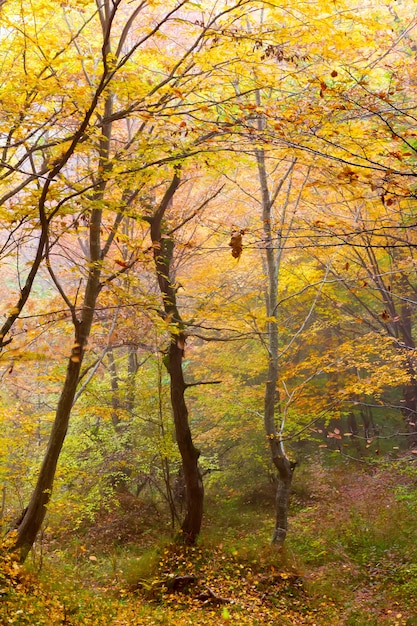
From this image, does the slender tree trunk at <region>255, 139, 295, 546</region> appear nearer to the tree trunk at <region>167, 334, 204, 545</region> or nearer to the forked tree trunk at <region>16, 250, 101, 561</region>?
the tree trunk at <region>167, 334, 204, 545</region>

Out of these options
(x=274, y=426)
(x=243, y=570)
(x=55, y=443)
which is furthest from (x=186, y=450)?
(x=55, y=443)

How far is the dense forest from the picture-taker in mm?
5094

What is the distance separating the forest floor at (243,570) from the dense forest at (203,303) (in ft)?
0.17

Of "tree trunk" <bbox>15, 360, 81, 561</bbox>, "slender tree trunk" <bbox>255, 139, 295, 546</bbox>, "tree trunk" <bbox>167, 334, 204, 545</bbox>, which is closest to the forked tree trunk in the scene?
"tree trunk" <bbox>15, 360, 81, 561</bbox>

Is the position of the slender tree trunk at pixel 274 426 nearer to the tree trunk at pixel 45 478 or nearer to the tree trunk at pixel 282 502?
the tree trunk at pixel 282 502

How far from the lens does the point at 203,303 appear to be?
25.7 feet

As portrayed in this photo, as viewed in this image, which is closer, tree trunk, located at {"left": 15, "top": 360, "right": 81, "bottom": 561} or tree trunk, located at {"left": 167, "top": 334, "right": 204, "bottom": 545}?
tree trunk, located at {"left": 15, "top": 360, "right": 81, "bottom": 561}

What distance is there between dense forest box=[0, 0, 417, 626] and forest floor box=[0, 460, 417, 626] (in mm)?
52

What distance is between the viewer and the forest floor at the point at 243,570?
6.04 meters

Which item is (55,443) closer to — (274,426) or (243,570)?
(243,570)

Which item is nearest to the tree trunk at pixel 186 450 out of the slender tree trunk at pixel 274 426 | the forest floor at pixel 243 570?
the forest floor at pixel 243 570

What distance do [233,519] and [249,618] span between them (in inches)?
264

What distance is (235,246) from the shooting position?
321 centimetres

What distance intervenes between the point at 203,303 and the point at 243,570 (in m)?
4.35
